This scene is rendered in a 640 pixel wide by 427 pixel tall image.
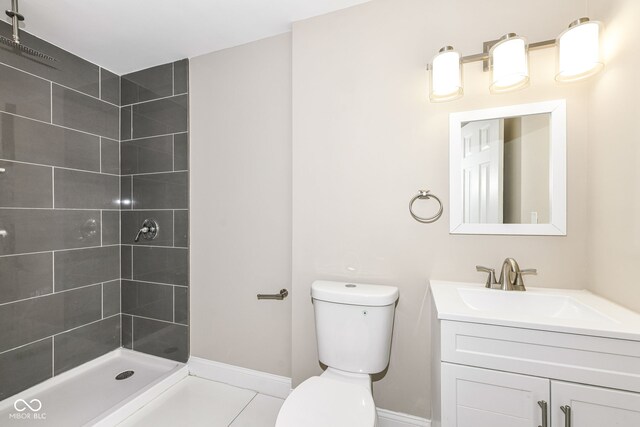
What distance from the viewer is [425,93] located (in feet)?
4.38

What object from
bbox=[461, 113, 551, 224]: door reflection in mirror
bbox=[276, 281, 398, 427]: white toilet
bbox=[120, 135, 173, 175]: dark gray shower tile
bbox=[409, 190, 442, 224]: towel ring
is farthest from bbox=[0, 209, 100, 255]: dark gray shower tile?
bbox=[461, 113, 551, 224]: door reflection in mirror

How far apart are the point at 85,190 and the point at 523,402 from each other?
2530 mm

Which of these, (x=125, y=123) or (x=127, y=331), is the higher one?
(x=125, y=123)

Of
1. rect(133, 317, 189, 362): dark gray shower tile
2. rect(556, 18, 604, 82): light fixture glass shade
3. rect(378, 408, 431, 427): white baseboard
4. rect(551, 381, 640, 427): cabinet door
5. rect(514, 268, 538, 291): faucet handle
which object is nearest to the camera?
rect(551, 381, 640, 427): cabinet door

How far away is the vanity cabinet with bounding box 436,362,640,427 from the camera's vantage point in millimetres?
779

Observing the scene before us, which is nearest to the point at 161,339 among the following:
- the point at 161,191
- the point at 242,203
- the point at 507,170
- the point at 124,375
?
the point at 124,375

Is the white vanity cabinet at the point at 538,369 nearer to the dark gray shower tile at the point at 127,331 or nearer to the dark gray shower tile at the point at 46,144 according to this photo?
the dark gray shower tile at the point at 127,331

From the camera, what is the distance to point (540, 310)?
1.12 meters

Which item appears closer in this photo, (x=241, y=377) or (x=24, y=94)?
(x=24, y=94)

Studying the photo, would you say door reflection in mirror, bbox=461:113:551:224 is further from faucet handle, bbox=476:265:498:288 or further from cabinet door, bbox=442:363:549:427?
cabinet door, bbox=442:363:549:427

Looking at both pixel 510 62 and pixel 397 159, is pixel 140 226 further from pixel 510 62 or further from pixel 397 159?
pixel 510 62

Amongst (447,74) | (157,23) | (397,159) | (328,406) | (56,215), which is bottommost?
(328,406)

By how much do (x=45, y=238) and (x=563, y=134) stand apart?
274cm

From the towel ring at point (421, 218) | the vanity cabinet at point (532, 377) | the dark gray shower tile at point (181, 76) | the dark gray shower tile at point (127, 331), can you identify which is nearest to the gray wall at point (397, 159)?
→ the towel ring at point (421, 218)
